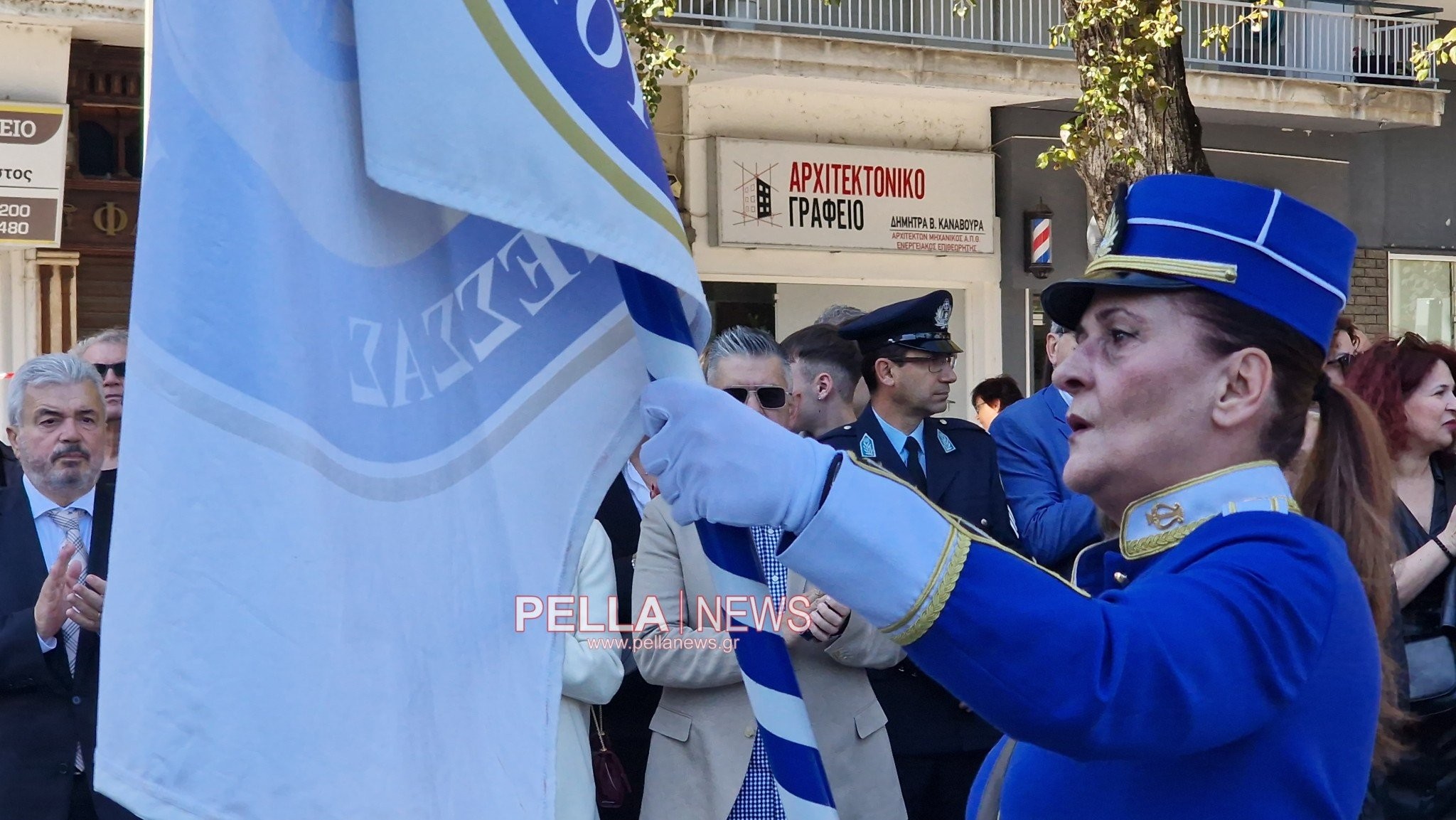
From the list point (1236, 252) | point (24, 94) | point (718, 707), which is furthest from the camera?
point (24, 94)

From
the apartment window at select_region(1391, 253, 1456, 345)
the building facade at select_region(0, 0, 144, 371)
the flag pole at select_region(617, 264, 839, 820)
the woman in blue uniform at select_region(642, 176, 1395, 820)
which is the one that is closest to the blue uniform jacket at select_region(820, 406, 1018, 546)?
the woman in blue uniform at select_region(642, 176, 1395, 820)

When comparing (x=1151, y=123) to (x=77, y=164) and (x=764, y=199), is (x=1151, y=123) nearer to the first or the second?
(x=764, y=199)

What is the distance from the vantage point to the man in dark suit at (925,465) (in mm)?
4520

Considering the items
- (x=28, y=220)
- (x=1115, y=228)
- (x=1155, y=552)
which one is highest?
(x=28, y=220)

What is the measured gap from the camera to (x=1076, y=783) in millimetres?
1828

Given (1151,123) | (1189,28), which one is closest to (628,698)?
(1151,123)

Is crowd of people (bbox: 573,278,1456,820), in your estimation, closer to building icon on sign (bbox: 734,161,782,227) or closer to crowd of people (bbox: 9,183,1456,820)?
crowd of people (bbox: 9,183,1456,820)

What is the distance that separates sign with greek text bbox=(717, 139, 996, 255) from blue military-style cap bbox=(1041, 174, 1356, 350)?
40.4 ft

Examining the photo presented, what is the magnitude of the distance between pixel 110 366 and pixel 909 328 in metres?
2.45

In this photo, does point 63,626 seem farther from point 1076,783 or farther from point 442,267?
point 1076,783

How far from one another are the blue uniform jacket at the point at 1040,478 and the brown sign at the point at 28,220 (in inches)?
316

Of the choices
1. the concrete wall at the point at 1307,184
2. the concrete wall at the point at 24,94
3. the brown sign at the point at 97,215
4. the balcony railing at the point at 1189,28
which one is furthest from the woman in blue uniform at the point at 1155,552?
the concrete wall at the point at 1307,184

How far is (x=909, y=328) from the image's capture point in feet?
16.9

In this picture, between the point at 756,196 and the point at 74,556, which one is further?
the point at 756,196
